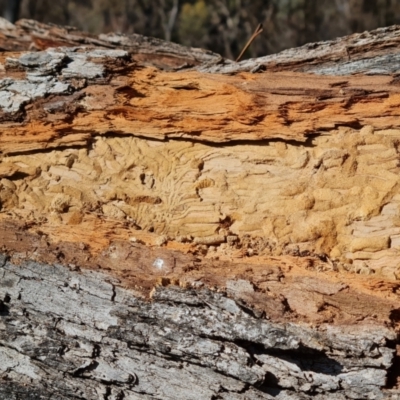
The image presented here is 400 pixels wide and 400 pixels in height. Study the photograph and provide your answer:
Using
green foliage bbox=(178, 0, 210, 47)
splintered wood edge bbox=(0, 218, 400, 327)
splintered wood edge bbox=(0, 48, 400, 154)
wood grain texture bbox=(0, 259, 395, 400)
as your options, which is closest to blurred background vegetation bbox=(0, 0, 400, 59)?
green foliage bbox=(178, 0, 210, 47)

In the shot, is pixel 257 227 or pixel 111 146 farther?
pixel 111 146

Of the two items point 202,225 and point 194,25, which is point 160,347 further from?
point 194,25

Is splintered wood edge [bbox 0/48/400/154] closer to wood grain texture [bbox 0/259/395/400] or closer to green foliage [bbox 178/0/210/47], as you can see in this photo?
wood grain texture [bbox 0/259/395/400]

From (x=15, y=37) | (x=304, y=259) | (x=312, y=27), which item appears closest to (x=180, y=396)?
(x=304, y=259)

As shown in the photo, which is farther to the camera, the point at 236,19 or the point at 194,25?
the point at 194,25

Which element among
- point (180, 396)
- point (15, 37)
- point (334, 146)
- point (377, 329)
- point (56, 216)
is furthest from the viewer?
point (15, 37)

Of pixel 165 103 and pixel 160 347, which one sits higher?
pixel 165 103

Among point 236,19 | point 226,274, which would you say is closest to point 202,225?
point 226,274

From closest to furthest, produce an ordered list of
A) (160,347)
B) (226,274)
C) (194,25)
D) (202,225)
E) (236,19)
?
(160,347)
(226,274)
(202,225)
(236,19)
(194,25)

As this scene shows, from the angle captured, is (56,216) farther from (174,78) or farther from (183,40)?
(183,40)
